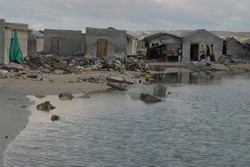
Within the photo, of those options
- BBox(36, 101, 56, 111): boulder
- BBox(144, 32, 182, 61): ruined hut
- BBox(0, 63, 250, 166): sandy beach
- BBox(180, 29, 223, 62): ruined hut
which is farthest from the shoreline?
BBox(180, 29, 223, 62): ruined hut

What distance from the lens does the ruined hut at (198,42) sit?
160 ft

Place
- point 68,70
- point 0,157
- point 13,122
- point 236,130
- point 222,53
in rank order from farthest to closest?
point 222,53 → point 68,70 → point 236,130 → point 13,122 → point 0,157

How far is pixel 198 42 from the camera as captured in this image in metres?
49.1

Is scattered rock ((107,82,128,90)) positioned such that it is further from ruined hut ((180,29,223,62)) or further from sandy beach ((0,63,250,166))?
ruined hut ((180,29,223,62))

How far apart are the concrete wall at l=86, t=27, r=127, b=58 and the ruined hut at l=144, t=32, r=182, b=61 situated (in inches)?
246

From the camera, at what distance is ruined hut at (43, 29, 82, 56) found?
1816 inches

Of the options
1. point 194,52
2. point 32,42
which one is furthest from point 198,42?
point 32,42

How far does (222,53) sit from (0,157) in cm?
4463

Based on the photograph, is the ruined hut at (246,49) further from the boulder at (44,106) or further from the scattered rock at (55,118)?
the scattered rock at (55,118)

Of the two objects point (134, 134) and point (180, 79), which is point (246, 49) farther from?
point (134, 134)

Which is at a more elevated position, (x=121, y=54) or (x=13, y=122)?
(x=121, y=54)

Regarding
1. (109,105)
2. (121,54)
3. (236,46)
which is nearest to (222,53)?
(236,46)

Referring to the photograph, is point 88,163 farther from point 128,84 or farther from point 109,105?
point 128,84

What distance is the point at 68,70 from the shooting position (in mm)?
30453
